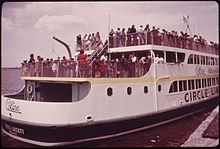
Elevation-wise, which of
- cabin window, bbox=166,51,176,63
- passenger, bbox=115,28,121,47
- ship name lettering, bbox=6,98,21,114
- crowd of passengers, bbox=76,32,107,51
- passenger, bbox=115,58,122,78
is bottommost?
ship name lettering, bbox=6,98,21,114

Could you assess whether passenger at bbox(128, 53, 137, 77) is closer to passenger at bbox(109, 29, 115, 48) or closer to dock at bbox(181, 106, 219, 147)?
passenger at bbox(109, 29, 115, 48)

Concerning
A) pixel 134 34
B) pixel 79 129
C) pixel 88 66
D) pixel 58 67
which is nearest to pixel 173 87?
pixel 134 34

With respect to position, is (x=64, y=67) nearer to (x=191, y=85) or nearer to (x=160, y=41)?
(x=160, y=41)

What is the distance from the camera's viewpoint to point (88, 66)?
9.70ft

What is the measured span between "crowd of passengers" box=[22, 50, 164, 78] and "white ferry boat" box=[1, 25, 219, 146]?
0.01m

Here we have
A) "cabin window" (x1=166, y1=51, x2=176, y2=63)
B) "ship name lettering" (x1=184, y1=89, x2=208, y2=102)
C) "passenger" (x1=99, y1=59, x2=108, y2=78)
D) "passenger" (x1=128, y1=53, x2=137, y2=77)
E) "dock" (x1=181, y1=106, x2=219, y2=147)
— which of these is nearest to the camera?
"dock" (x1=181, y1=106, x2=219, y2=147)

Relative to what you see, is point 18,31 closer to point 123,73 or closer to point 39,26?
point 39,26

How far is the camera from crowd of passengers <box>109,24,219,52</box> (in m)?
2.83

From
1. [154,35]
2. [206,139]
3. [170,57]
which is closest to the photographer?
[206,139]

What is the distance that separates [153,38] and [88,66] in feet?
2.75

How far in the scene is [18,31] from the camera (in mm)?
2447

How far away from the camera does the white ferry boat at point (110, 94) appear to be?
2793 mm

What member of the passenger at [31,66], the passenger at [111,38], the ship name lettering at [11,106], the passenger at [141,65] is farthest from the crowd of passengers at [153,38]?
Answer: the ship name lettering at [11,106]

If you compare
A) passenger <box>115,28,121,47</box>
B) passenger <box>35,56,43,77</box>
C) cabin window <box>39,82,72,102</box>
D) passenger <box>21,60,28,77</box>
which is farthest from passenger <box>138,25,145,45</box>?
passenger <box>21,60,28,77</box>
